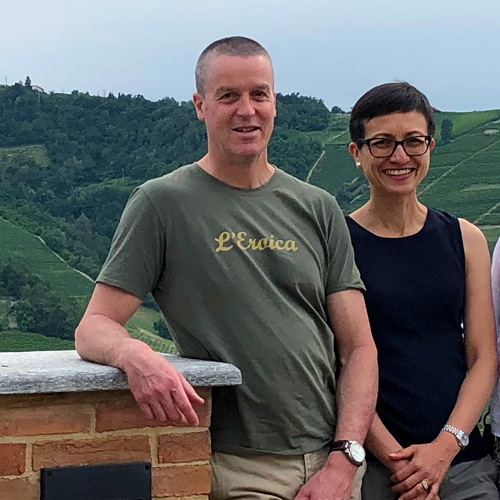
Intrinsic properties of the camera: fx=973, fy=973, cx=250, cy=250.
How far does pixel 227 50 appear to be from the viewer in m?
2.50

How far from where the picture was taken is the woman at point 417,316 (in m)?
2.75

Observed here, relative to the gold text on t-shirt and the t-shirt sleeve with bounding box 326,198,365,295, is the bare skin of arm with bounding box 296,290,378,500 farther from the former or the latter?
the gold text on t-shirt

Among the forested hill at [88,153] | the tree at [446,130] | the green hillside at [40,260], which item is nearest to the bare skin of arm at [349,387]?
the tree at [446,130]

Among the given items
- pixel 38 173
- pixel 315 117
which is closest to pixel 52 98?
pixel 38 173

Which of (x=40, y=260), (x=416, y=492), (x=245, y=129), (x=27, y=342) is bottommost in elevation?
(x=27, y=342)

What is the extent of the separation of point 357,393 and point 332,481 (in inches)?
9.4

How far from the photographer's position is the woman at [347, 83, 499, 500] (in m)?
2.75

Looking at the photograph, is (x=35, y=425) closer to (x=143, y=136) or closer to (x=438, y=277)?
(x=438, y=277)

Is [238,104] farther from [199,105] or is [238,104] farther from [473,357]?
[473,357]

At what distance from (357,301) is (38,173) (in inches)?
1084

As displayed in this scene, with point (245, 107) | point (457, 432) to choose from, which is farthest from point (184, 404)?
point (457, 432)

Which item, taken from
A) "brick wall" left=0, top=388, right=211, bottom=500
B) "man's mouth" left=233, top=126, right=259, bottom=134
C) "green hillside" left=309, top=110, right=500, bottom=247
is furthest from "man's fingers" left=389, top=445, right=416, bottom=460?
"green hillside" left=309, top=110, right=500, bottom=247

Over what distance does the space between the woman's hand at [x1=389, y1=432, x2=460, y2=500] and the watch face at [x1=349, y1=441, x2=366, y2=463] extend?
209 millimetres

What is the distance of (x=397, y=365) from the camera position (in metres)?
2.78
